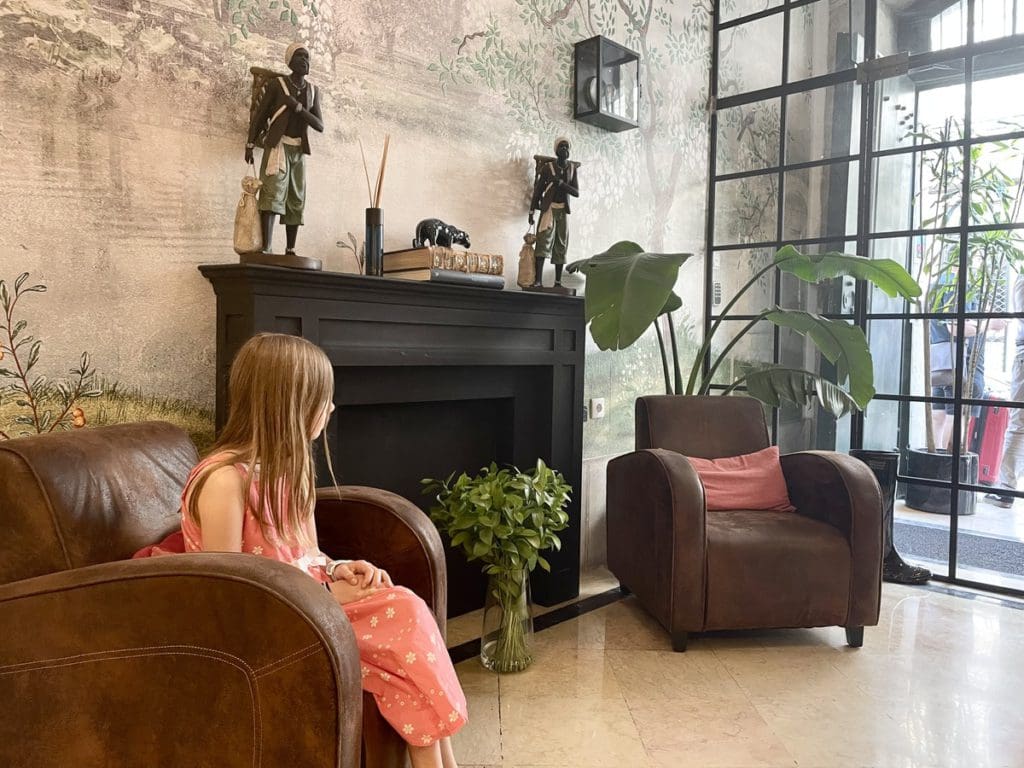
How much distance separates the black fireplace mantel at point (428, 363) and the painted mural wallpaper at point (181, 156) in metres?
0.17

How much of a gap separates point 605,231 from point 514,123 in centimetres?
68

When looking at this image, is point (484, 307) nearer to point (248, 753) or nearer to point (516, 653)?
point (516, 653)

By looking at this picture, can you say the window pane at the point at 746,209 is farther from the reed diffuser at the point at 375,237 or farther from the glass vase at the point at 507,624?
the glass vase at the point at 507,624

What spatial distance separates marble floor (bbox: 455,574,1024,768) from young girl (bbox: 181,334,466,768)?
60 centimetres

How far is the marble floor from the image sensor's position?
179 centimetres

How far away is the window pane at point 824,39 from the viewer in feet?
11.1

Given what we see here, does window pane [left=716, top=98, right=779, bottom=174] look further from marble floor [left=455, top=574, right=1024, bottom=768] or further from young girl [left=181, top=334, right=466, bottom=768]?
young girl [left=181, top=334, right=466, bottom=768]

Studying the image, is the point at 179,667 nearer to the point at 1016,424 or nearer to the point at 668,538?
the point at 668,538

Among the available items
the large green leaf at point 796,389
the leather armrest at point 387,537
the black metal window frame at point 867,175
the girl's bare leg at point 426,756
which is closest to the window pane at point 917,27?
the black metal window frame at point 867,175

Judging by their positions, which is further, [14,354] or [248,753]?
[14,354]

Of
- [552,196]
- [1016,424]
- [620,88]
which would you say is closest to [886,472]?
[1016,424]

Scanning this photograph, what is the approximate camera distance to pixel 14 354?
168cm

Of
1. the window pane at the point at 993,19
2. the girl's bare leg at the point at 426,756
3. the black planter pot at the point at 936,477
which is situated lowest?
the girl's bare leg at the point at 426,756

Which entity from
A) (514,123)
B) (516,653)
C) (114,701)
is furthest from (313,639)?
(514,123)
